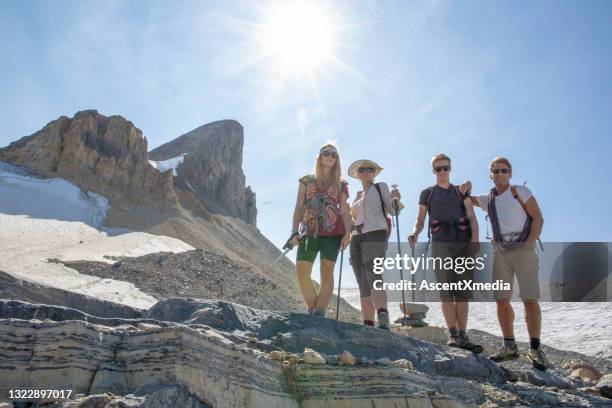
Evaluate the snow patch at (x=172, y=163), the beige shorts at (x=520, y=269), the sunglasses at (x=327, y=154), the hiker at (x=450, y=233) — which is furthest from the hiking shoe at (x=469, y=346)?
the snow patch at (x=172, y=163)

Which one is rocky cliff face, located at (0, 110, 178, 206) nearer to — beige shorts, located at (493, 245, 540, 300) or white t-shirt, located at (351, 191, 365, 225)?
white t-shirt, located at (351, 191, 365, 225)

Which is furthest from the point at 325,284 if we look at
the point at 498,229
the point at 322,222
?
the point at 498,229

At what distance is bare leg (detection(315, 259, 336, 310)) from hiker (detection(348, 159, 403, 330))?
0.68 m

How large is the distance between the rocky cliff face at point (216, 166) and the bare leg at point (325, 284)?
66431 millimetres

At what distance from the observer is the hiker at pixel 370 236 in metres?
6.33

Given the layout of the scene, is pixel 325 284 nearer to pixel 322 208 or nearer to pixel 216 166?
pixel 322 208

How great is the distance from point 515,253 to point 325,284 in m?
2.68

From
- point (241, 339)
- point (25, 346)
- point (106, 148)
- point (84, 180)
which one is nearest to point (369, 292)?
point (241, 339)

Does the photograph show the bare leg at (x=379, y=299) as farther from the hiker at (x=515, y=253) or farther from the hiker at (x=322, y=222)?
the hiker at (x=515, y=253)

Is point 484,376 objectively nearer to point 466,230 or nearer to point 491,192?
point 466,230

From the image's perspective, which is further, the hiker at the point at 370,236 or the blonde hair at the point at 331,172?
the blonde hair at the point at 331,172

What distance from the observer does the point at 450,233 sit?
6.56m

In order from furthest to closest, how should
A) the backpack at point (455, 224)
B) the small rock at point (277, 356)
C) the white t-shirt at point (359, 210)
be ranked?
the white t-shirt at point (359, 210), the backpack at point (455, 224), the small rock at point (277, 356)

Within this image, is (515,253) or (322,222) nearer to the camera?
(322,222)
